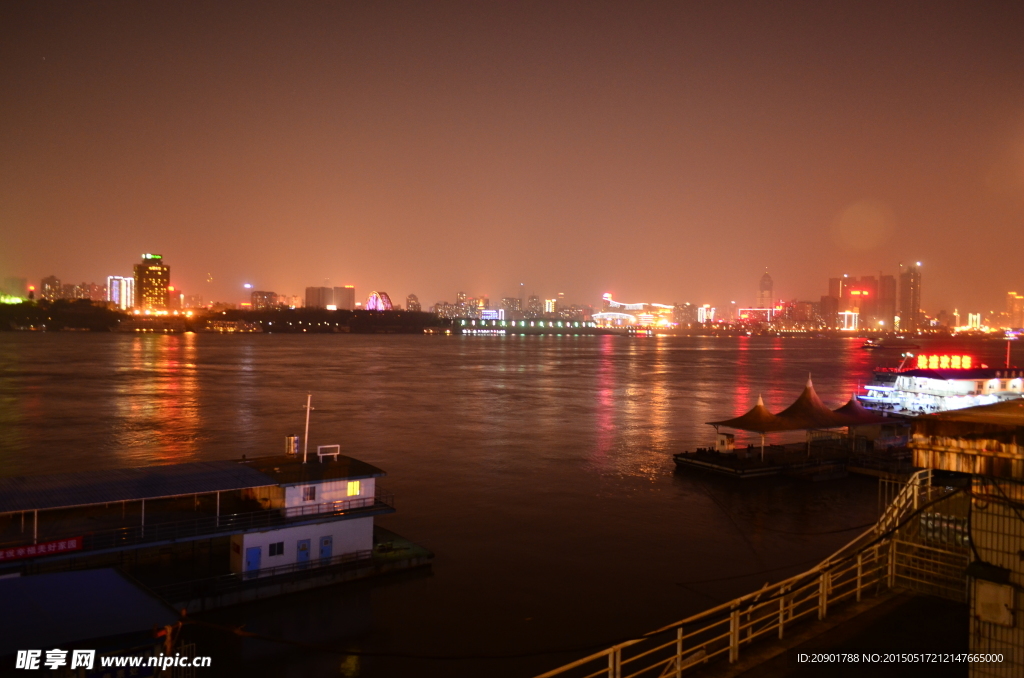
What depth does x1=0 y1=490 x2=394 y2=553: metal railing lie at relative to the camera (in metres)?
10.9

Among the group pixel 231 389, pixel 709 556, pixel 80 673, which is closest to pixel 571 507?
pixel 709 556

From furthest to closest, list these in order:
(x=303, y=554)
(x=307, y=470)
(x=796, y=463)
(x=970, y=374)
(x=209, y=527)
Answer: (x=970, y=374)
(x=796, y=463)
(x=307, y=470)
(x=303, y=554)
(x=209, y=527)

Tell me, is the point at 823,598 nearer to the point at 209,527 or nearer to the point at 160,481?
the point at 209,527

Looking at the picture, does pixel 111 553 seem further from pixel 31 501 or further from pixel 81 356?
pixel 81 356

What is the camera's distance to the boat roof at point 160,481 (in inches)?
438

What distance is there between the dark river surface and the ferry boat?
7.46 m

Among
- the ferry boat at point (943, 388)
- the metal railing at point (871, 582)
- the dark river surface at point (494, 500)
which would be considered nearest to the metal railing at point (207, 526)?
the dark river surface at point (494, 500)

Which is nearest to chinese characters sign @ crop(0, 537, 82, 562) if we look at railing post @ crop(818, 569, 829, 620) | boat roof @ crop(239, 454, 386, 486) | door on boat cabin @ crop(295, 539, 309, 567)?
boat roof @ crop(239, 454, 386, 486)

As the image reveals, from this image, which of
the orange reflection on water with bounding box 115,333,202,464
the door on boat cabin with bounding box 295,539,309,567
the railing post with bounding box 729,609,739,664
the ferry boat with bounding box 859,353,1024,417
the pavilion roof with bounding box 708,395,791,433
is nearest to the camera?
the railing post with bounding box 729,609,739,664

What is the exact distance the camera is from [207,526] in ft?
38.5

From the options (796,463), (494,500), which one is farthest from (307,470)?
(796,463)

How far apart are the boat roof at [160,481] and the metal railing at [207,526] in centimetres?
45

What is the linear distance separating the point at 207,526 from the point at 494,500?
29.3 ft

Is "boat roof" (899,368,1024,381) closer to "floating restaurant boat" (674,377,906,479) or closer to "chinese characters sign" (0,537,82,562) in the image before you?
"floating restaurant boat" (674,377,906,479)
